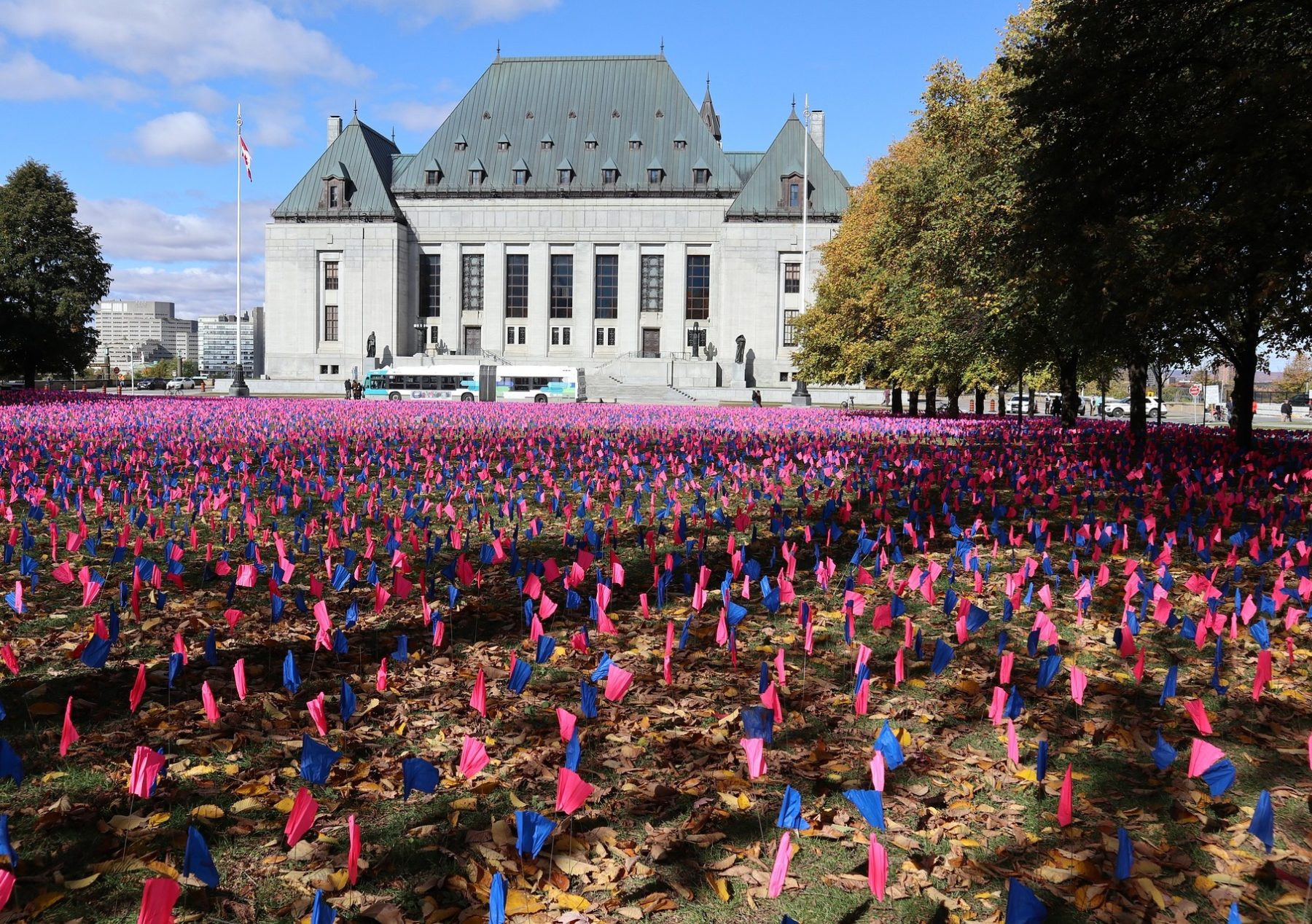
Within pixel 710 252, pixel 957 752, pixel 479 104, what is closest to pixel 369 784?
pixel 957 752

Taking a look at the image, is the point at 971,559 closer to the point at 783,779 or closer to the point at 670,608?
the point at 670,608

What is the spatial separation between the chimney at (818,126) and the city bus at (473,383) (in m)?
35.8

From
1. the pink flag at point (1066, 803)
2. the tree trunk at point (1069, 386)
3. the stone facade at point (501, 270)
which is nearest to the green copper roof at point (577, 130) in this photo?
the stone facade at point (501, 270)

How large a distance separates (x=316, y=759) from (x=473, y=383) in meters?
58.5

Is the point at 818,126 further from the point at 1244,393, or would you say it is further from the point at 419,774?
the point at 419,774

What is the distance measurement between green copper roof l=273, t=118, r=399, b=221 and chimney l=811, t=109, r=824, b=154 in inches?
1419

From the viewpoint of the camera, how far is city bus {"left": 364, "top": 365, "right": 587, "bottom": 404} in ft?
196

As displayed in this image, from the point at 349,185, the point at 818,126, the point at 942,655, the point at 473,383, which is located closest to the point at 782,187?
the point at 818,126

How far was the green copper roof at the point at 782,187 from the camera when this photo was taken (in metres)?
73.8

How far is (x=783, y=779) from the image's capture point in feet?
12.5

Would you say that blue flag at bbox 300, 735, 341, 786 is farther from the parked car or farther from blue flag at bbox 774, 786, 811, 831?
the parked car

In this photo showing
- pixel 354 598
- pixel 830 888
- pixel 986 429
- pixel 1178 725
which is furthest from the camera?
pixel 986 429

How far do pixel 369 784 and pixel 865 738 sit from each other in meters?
2.29

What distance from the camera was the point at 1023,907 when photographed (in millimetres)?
2164
